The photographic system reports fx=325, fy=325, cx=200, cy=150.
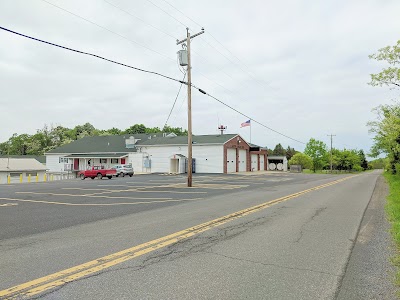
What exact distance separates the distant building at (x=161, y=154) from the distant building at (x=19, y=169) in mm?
3094

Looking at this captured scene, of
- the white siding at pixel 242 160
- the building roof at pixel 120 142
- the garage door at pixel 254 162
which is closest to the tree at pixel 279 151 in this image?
the garage door at pixel 254 162

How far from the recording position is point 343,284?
4.41m

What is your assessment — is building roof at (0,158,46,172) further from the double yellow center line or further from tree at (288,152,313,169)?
the double yellow center line

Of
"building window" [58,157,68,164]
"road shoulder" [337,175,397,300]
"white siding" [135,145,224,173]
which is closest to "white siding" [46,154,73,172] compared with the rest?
"building window" [58,157,68,164]

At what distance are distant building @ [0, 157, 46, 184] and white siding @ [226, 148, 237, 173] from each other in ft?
104

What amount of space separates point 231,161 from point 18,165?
39.3 m

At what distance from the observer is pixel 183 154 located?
154 feet

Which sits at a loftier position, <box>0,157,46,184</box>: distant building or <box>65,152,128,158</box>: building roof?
<box>65,152,128,158</box>: building roof

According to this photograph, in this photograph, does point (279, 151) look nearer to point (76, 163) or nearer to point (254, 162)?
point (254, 162)

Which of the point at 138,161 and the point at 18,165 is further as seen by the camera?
the point at 18,165

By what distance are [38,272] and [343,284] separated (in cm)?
429

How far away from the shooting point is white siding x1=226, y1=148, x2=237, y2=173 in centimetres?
4681

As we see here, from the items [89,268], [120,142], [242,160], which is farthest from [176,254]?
[120,142]

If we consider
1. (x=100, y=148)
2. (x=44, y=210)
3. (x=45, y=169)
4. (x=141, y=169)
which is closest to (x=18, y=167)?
(x=45, y=169)
